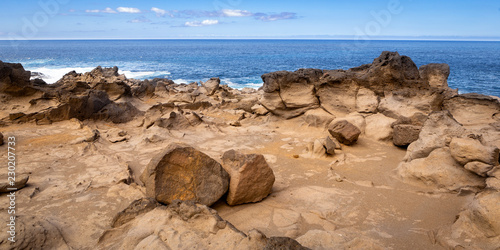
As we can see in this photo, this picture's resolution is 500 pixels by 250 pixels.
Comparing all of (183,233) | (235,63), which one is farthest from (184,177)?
(235,63)

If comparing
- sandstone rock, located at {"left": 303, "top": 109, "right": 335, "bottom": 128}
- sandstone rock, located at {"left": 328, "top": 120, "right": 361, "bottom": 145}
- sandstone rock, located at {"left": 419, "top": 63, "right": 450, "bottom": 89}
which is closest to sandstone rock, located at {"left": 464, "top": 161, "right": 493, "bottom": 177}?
sandstone rock, located at {"left": 328, "top": 120, "right": 361, "bottom": 145}

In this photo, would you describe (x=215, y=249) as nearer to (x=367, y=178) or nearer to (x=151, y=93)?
(x=367, y=178)

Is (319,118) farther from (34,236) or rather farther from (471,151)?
(34,236)

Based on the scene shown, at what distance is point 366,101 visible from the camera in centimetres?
750

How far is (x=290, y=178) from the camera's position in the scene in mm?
4953

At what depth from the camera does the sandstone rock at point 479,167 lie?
387 centimetres

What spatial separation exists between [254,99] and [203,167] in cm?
714

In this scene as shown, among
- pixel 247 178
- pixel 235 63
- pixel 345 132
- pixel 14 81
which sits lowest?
pixel 235 63

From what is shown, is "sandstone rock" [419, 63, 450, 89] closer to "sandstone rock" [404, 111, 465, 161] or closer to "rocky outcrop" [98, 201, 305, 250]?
"sandstone rock" [404, 111, 465, 161]

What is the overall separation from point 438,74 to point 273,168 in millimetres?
5672

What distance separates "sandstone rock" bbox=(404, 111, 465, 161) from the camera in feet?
15.7

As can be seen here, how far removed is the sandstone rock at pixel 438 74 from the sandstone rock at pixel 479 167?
473 centimetres

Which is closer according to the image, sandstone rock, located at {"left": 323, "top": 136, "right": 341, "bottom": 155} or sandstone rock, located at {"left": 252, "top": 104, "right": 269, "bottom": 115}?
sandstone rock, located at {"left": 323, "top": 136, "right": 341, "bottom": 155}

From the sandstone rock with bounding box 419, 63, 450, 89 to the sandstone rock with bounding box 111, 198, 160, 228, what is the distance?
760 cm
